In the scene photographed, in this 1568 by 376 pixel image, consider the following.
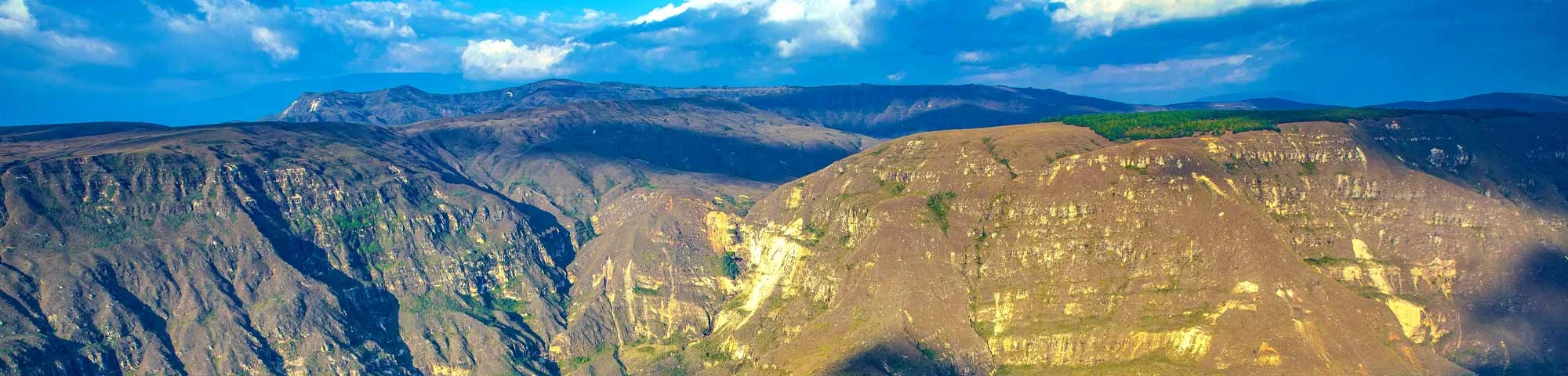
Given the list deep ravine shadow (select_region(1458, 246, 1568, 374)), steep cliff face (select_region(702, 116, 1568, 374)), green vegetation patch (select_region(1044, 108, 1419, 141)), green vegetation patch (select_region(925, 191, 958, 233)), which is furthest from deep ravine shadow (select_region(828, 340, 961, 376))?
deep ravine shadow (select_region(1458, 246, 1568, 374))

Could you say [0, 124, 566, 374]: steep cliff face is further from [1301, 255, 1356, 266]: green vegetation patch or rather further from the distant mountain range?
[1301, 255, 1356, 266]: green vegetation patch

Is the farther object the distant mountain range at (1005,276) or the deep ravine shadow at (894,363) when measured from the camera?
the distant mountain range at (1005,276)

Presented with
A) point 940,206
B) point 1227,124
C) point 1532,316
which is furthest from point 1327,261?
point 940,206

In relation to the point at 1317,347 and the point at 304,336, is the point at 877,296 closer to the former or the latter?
the point at 1317,347

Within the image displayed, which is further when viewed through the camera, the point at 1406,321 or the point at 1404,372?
the point at 1406,321

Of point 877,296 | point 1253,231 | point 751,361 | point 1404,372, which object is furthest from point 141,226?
point 1404,372

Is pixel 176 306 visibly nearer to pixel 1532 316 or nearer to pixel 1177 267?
pixel 1177 267

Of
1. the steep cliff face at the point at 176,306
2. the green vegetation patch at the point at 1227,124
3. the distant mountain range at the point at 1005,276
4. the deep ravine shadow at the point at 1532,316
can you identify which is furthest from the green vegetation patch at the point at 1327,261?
the steep cliff face at the point at 176,306

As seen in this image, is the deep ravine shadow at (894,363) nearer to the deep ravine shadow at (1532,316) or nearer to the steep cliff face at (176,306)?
the deep ravine shadow at (1532,316)
